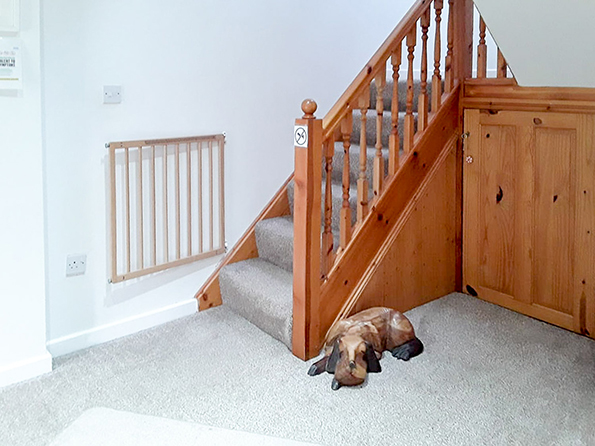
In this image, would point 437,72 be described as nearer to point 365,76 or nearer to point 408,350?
point 365,76

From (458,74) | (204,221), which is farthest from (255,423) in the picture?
(458,74)

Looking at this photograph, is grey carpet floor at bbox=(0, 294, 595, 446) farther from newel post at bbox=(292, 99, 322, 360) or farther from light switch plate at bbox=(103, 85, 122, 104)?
light switch plate at bbox=(103, 85, 122, 104)

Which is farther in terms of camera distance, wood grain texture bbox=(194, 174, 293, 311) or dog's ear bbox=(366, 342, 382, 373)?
wood grain texture bbox=(194, 174, 293, 311)

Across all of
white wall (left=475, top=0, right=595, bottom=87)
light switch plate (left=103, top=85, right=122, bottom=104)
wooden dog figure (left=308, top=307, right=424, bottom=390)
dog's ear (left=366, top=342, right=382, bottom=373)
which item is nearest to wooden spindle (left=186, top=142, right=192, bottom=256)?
light switch plate (left=103, top=85, right=122, bottom=104)

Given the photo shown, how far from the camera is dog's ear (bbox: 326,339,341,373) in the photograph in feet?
7.61

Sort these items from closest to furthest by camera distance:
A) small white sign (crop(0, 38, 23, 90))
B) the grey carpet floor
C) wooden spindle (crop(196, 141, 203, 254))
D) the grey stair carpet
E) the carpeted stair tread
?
the grey carpet floor → small white sign (crop(0, 38, 23, 90)) → the grey stair carpet → wooden spindle (crop(196, 141, 203, 254)) → the carpeted stair tread

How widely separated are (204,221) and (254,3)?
125 cm

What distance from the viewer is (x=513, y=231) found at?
3.01 m

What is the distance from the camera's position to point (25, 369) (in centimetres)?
236

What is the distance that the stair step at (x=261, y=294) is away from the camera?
2682 millimetres

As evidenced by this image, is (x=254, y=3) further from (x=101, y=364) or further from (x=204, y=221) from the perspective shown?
(x=101, y=364)

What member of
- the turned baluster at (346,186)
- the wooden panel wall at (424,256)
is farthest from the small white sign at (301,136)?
the wooden panel wall at (424,256)

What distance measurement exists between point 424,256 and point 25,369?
80.0 inches

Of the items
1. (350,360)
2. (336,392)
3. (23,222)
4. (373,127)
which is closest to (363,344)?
(350,360)
